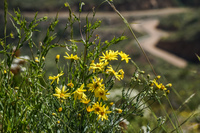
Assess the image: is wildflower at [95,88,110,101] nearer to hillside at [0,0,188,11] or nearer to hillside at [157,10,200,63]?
hillside at [157,10,200,63]

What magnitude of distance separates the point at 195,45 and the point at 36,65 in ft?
90.3

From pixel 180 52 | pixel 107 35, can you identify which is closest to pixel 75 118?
pixel 180 52

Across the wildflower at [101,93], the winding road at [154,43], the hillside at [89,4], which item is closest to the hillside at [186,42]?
the winding road at [154,43]

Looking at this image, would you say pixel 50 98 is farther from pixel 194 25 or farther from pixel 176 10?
pixel 176 10

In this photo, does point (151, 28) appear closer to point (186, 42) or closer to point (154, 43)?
point (154, 43)

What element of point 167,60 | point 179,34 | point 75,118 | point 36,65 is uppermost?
point 36,65

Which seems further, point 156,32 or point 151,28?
point 151,28

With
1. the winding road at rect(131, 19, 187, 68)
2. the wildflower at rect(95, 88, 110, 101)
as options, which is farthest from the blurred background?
the wildflower at rect(95, 88, 110, 101)

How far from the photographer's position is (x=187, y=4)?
54594mm

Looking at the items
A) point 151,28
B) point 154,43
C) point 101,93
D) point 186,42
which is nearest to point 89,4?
point 151,28

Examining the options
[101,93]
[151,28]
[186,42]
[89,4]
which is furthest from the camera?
[89,4]

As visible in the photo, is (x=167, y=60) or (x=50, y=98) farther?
(x=167, y=60)

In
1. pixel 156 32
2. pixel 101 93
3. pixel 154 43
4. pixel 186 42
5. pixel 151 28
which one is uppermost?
pixel 101 93

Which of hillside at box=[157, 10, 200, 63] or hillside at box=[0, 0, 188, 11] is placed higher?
hillside at box=[0, 0, 188, 11]
